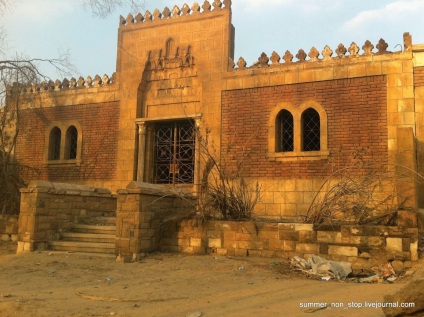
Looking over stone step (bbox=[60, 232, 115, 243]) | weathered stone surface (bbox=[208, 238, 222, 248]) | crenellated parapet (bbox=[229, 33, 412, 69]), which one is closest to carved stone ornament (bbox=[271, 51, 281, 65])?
crenellated parapet (bbox=[229, 33, 412, 69])

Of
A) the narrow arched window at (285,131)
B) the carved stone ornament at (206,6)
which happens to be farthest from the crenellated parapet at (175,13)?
the narrow arched window at (285,131)

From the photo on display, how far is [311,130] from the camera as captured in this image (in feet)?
38.9

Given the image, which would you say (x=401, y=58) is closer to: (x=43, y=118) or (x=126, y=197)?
(x=126, y=197)

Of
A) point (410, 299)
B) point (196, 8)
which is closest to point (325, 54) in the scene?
point (196, 8)

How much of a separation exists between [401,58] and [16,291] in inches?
400

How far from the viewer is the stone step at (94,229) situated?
400 inches

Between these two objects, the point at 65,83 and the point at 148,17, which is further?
the point at 65,83

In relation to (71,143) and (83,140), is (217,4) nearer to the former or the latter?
(83,140)

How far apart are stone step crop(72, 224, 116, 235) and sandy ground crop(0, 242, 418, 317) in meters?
1.21

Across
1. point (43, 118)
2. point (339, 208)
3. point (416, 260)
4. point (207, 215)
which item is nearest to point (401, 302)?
point (416, 260)

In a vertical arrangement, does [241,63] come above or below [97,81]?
above

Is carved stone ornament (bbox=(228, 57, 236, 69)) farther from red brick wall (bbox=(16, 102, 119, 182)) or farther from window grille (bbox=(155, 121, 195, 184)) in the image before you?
red brick wall (bbox=(16, 102, 119, 182))

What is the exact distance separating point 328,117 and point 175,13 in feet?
20.3

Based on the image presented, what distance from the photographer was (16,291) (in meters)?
Answer: 6.20
